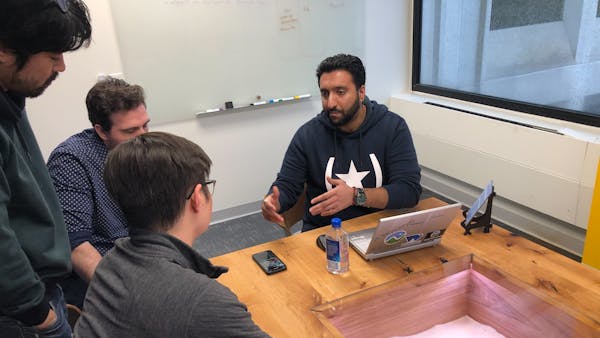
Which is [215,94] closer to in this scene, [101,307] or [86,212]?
[86,212]

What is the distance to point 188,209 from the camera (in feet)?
3.13

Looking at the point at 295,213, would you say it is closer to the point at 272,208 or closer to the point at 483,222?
the point at 272,208

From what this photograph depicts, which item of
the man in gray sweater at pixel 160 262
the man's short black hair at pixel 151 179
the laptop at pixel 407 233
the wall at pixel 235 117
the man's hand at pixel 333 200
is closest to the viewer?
the man in gray sweater at pixel 160 262

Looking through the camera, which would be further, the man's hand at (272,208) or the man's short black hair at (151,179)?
the man's hand at (272,208)

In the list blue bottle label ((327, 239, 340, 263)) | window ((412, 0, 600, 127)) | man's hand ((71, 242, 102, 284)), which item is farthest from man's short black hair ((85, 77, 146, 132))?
window ((412, 0, 600, 127))

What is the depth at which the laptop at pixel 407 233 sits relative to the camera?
1.31 meters

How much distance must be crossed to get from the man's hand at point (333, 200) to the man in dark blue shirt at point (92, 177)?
27.8 inches

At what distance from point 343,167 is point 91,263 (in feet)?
3.50

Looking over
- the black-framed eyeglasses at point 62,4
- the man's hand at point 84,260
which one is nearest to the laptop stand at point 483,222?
the man's hand at point 84,260

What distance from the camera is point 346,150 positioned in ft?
6.31

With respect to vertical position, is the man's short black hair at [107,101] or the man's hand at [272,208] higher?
the man's short black hair at [107,101]

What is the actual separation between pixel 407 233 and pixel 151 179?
0.84 m

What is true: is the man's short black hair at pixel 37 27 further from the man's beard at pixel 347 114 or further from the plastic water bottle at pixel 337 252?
the man's beard at pixel 347 114

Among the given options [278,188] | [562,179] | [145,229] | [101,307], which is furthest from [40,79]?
[562,179]
